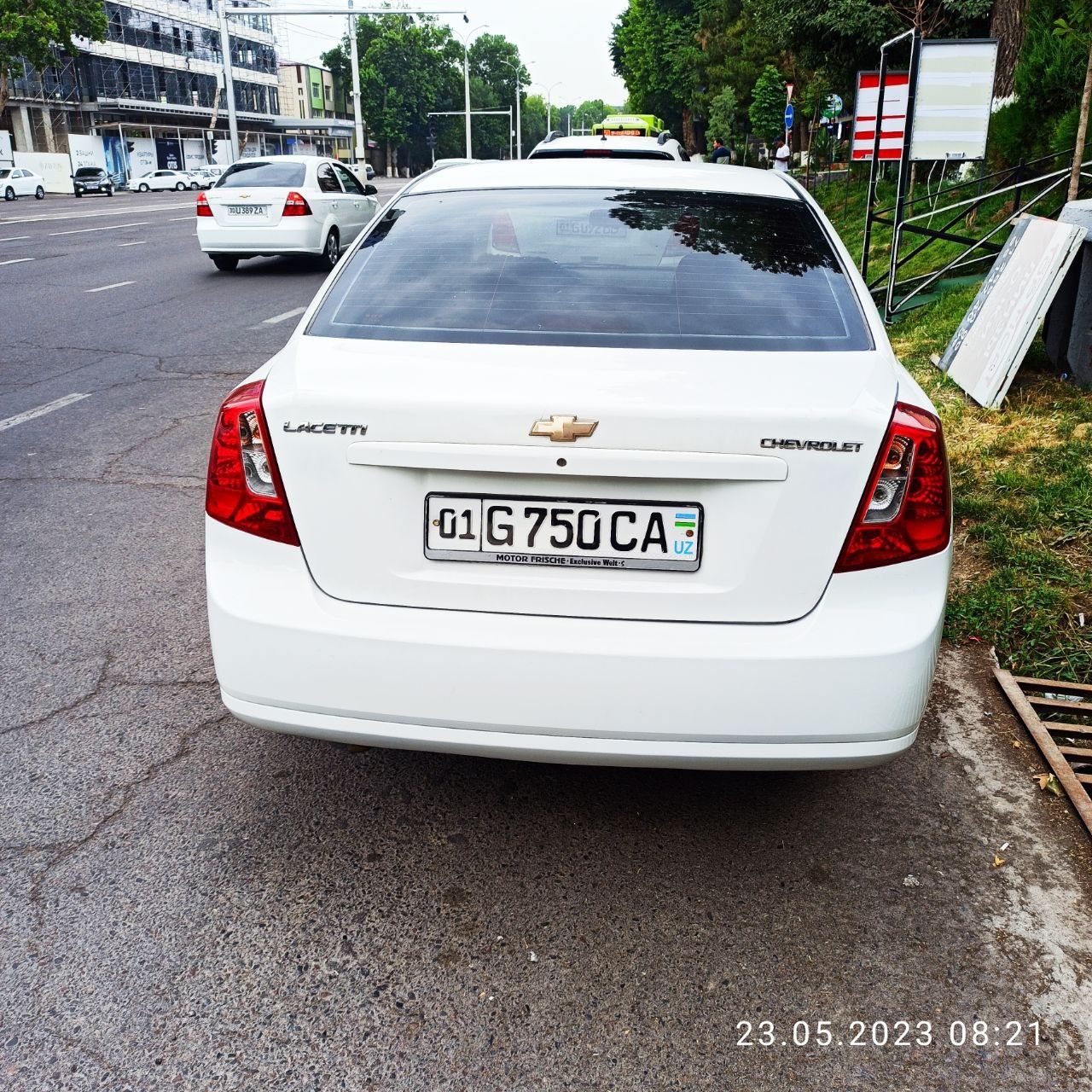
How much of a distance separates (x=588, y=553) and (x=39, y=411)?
20.4 ft

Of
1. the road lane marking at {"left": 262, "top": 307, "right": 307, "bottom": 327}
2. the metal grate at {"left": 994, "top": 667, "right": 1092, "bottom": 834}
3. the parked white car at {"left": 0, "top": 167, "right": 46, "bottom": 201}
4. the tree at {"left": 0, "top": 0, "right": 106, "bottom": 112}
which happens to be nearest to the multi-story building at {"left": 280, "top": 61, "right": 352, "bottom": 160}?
the tree at {"left": 0, "top": 0, "right": 106, "bottom": 112}

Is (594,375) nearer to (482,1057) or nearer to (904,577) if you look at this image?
(904,577)

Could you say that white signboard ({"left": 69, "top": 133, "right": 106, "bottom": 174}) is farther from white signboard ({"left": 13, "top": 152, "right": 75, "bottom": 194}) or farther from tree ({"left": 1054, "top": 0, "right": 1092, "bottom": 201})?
tree ({"left": 1054, "top": 0, "right": 1092, "bottom": 201})

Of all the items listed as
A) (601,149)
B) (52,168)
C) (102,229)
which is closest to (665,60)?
(52,168)

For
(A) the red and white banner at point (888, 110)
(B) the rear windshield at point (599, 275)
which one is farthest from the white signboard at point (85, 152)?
(B) the rear windshield at point (599, 275)

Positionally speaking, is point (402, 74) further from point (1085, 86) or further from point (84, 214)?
point (1085, 86)

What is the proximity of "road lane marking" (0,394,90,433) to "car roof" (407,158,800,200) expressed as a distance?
14.8 feet

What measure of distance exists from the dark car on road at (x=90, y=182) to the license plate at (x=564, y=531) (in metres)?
55.9

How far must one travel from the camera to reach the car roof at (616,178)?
3.38 meters

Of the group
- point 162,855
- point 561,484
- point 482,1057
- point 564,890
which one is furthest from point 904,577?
point 162,855

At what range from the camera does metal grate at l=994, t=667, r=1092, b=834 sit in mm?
3078

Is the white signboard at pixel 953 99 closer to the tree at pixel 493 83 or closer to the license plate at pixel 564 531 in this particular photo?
the license plate at pixel 564 531

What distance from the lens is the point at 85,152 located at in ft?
209

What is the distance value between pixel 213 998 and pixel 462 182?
2544mm
